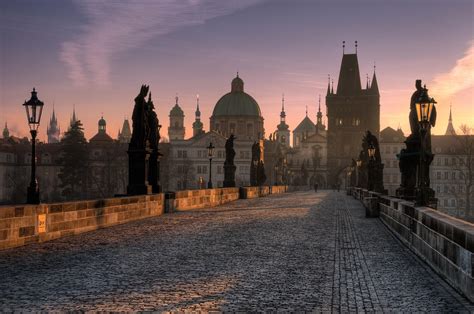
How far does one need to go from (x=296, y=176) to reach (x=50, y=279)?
14755cm

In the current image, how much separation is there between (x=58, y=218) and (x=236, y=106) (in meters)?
139

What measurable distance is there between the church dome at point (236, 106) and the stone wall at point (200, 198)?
374 ft

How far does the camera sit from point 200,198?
30.0 metres

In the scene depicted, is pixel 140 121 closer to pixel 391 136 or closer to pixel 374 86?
pixel 374 86

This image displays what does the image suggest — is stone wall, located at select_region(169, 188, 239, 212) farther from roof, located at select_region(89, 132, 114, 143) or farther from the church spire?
the church spire

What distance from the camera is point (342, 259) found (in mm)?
11344

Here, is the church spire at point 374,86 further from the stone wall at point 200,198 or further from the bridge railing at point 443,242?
the bridge railing at point 443,242

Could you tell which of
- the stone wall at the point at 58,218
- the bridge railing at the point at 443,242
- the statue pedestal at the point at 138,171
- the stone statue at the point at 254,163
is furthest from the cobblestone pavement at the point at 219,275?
the stone statue at the point at 254,163

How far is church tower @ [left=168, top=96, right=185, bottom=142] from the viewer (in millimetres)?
188625

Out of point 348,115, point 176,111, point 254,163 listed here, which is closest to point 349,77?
point 348,115

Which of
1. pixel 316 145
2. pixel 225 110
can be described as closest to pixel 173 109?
pixel 225 110

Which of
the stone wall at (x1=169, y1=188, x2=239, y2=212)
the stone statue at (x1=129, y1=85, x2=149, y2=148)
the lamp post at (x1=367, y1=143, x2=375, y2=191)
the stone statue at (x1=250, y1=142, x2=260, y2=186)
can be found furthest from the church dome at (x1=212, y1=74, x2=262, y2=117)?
the stone statue at (x1=129, y1=85, x2=149, y2=148)

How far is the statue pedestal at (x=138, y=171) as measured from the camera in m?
23.2

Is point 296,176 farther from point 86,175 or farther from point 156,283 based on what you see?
point 156,283
